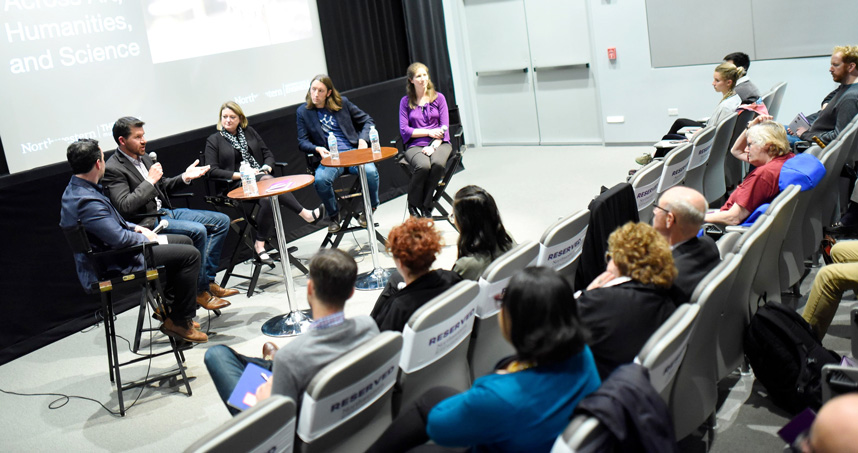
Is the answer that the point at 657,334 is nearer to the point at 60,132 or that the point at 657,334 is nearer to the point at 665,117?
the point at 60,132

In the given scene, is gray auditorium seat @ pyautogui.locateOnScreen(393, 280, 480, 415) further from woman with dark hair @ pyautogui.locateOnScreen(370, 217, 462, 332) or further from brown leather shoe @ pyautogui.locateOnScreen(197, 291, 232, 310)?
brown leather shoe @ pyautogui.locateOnScreen(197, 291, 232, 310)

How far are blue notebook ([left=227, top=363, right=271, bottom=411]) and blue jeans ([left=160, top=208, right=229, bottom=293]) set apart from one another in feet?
8.04

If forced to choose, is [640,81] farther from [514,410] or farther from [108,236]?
[514,410]

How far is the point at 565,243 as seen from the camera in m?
3.32

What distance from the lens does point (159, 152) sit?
19.4 feet

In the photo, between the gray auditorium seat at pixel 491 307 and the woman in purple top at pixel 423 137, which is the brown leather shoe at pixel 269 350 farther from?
the woman in purple top at pixel 423 137

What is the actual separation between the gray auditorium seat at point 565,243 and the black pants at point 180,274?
7.46ft

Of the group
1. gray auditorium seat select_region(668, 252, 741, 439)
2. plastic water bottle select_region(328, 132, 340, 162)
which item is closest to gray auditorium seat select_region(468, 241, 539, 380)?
gray auditorium seat select_region(668, 252, 741, 439)

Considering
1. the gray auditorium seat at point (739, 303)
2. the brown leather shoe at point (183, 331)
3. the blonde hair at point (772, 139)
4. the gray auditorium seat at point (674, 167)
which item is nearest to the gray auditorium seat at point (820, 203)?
the blonde hair at point (772, 139)

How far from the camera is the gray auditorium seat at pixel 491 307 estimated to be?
9.44 ft

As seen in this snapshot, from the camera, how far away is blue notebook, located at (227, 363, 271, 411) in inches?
105

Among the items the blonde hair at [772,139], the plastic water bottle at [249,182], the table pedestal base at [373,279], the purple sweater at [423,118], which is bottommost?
the table pedestal base at [373,279]

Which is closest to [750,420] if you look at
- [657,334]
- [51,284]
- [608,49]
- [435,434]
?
[657,334]

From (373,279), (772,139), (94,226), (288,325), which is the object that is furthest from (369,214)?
(772,139)
